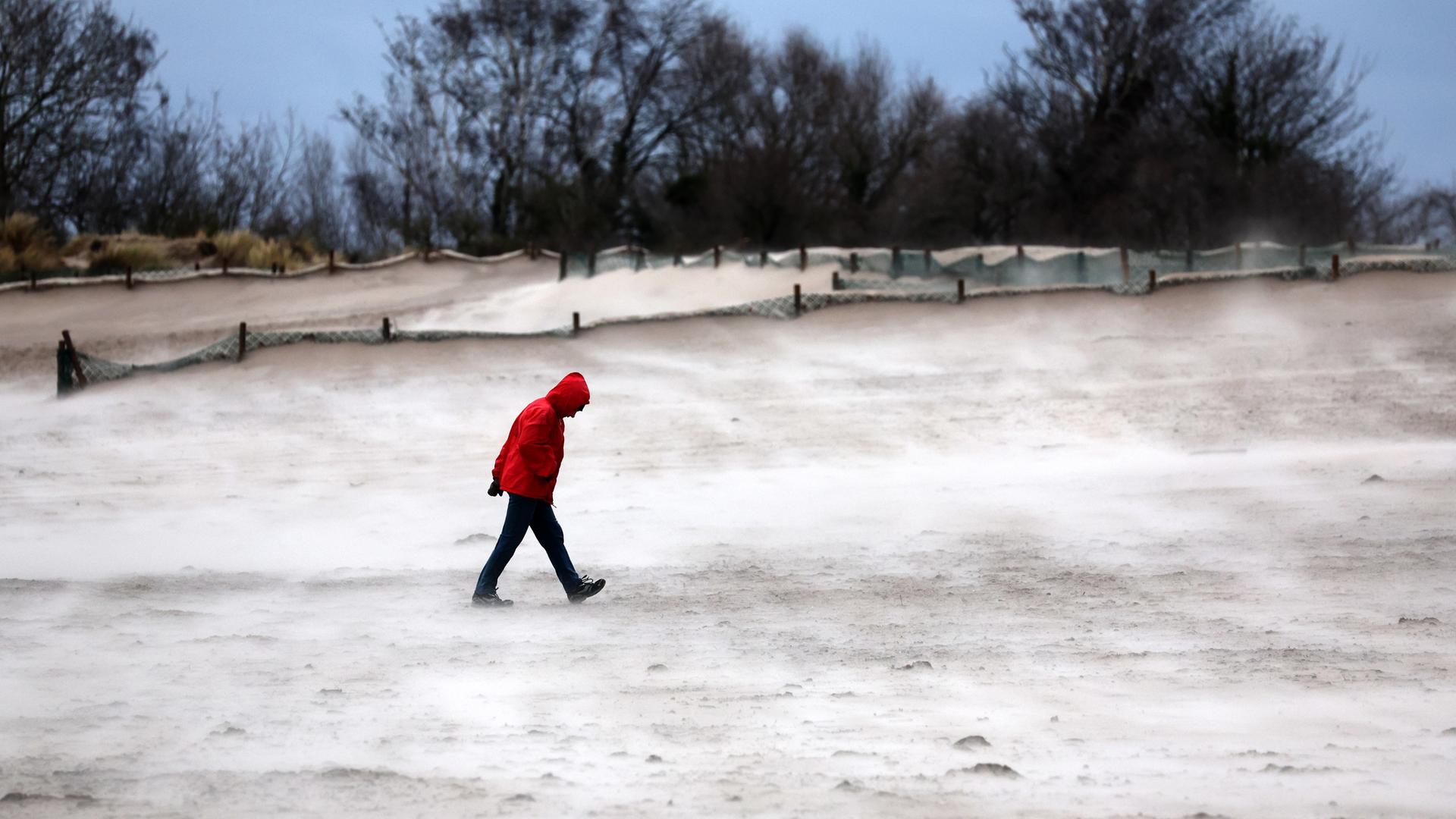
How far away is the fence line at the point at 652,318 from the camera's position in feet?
71.4

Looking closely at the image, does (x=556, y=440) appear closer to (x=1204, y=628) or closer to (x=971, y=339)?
(x=1204, y=628)

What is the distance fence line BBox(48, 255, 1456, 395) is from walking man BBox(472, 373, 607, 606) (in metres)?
14.1

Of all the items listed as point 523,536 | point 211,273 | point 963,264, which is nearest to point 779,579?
point 523,536

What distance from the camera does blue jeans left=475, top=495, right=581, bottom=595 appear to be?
8.72 m

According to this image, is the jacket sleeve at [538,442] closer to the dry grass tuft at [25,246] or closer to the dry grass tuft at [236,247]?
the dry grass tuft at [25,246]

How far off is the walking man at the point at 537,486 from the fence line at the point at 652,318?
1405cm

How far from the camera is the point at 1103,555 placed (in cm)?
1056

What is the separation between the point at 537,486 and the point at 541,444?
25 centimetres

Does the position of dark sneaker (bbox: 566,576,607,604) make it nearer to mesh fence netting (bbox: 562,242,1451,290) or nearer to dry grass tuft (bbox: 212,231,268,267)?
mesh fence netting (bbox: 562,242,1451,290)

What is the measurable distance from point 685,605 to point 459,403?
12.1 metres

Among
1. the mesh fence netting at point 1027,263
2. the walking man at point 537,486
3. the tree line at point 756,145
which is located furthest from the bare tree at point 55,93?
the walking man at point 537,486

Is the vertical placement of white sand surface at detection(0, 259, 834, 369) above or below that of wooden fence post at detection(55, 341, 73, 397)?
above

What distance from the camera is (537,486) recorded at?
869cm

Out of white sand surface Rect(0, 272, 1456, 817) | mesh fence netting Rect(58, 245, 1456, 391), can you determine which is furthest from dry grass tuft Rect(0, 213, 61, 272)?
white sand surface Rect(0, 272, 1456, 817)
